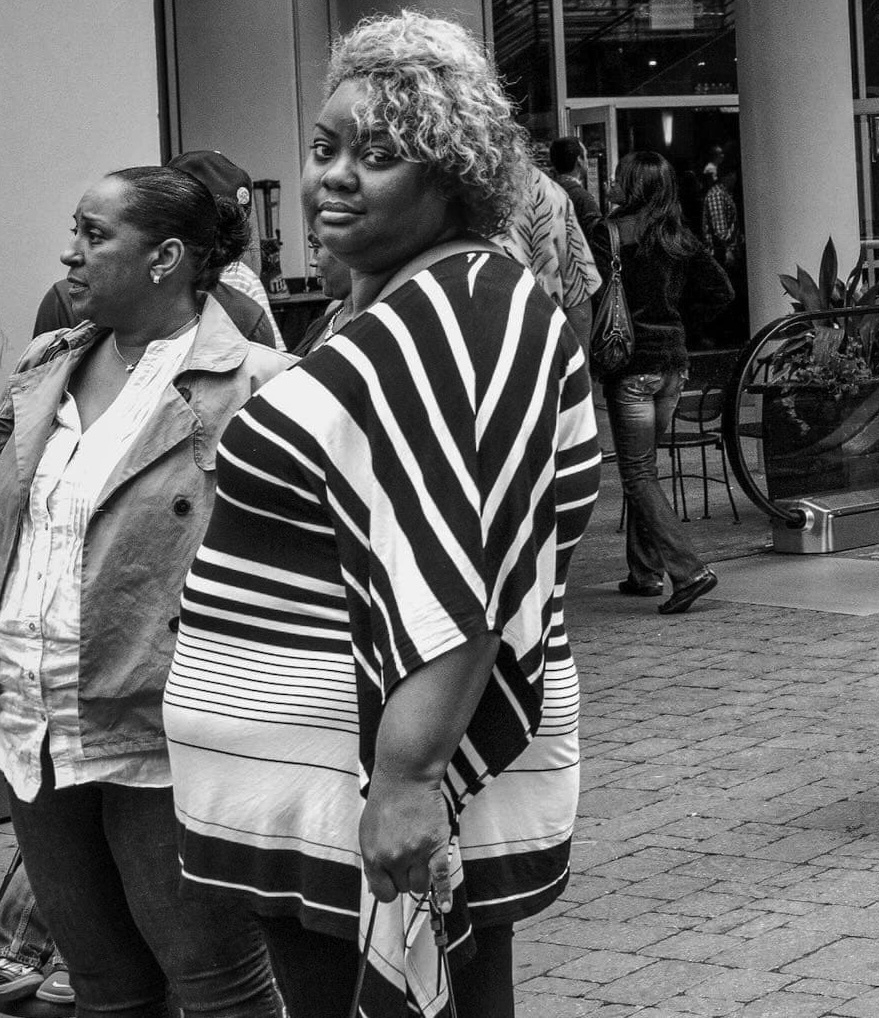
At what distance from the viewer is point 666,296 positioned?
8883 millimetres

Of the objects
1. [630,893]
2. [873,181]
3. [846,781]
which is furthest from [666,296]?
[873,181]

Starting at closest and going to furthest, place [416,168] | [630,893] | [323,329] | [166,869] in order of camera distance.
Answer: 1. [416,168]
2. [166,869]
3. [323,329]
4. [630,893]

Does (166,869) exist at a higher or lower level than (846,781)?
higher

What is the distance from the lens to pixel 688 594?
28.5 feet

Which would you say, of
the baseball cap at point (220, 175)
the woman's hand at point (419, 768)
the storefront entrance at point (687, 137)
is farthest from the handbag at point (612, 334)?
the storefront entrance at point (687, 137)

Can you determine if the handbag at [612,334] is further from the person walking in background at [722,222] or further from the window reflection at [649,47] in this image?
the person walking in background at [722,222]

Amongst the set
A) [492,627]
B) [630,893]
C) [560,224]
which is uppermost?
[560,224]

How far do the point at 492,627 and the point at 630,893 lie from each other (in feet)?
9.70

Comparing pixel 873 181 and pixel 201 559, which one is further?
pixel 873 181

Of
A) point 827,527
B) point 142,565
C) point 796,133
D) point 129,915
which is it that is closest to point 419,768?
point 142,565

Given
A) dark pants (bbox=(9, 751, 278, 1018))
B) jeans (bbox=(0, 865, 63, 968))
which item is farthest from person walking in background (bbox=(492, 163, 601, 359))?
dark pants (bbox=(9, 751, 278, 1018))

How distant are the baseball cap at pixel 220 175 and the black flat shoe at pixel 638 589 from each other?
15.2ft

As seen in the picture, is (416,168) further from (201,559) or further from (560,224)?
(560,224)

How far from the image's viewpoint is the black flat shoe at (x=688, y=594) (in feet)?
28.4
